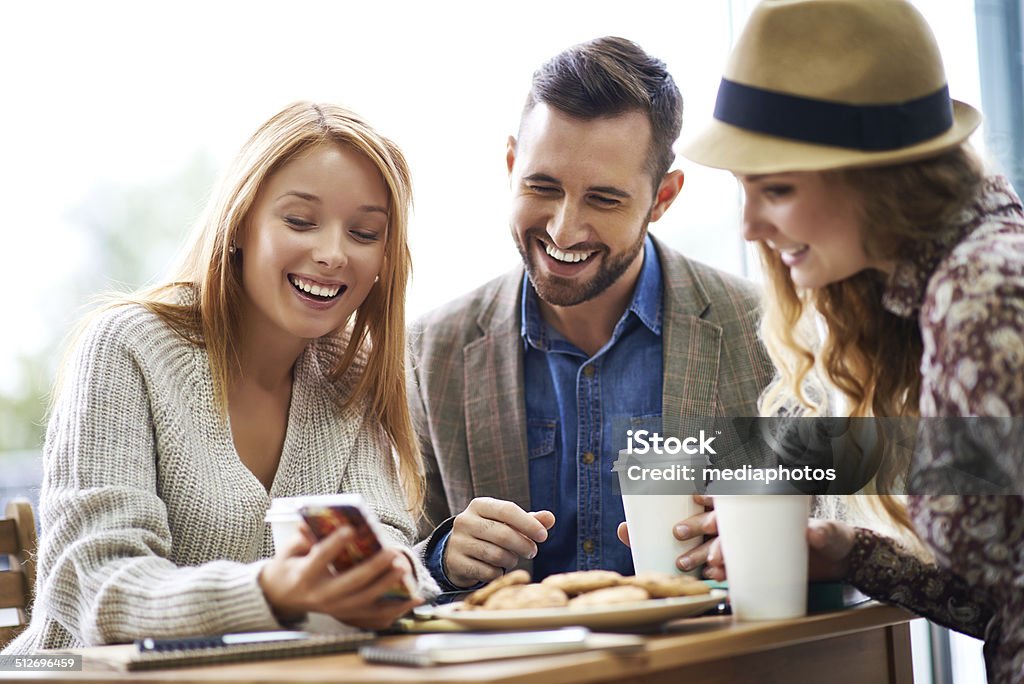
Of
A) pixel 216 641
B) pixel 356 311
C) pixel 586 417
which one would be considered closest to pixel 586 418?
pixel 586 417

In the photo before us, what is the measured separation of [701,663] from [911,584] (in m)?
0.33

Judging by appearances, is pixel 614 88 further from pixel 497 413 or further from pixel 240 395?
pixel 240 395

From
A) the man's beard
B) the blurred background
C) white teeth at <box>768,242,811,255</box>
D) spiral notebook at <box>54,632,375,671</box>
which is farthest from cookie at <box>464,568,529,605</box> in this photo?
the man's beard

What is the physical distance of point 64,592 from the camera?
4.10ft

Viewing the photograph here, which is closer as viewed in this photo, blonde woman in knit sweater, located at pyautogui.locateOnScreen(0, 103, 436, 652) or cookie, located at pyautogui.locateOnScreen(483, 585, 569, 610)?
cookie, located at pyautogui.locateOnScreen(483, 585, 569, 610)

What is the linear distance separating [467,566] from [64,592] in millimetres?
518

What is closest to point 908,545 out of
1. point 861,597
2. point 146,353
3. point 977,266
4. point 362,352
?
point 861,597

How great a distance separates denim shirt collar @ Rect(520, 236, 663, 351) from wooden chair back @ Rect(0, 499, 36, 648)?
892mm

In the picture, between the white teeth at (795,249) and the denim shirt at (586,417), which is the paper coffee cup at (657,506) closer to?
the white teeth at (795,249)

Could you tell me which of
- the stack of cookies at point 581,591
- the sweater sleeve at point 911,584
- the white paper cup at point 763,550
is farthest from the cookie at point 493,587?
the sweater sleeve at point 911,584

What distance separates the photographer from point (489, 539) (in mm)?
1474

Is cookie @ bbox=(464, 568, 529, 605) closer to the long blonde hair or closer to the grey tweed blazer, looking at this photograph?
the long blonde hair

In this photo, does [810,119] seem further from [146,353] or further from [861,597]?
[146,353]

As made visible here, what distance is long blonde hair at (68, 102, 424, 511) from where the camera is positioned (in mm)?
1592
